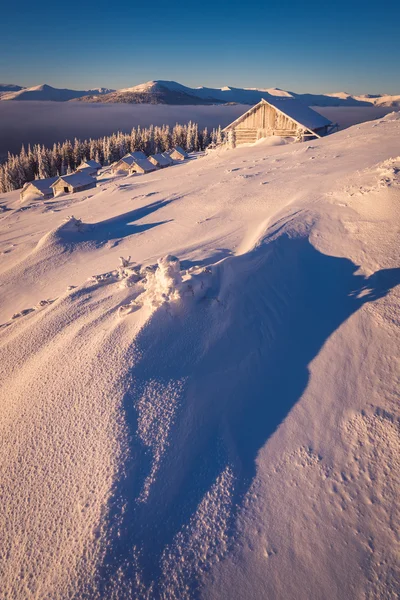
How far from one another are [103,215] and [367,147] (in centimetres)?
1294

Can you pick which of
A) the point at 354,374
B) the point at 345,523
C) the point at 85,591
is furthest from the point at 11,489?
the point at 354,374

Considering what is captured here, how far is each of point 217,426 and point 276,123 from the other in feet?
90.9

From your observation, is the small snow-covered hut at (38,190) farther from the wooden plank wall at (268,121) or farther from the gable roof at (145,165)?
the wooden plank wall at (268,121)

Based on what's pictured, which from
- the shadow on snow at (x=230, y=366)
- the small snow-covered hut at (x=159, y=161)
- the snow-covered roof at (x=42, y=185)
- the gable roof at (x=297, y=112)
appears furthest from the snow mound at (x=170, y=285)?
the small snow-covered hut at (x=159, y=161)

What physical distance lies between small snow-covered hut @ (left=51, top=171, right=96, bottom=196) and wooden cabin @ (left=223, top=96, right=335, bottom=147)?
73.7 feet

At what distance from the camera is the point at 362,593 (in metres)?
2.50

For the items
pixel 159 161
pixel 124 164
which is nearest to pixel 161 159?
pixel 159 161

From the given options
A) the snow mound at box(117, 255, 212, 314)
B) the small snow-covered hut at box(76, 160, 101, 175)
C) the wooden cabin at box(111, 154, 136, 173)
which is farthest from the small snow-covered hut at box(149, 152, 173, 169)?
the snow mound at box(117, 255, 212, 314)

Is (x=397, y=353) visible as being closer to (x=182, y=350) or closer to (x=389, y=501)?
(x=389, y=501)

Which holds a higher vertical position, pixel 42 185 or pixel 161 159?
pixel 161 159

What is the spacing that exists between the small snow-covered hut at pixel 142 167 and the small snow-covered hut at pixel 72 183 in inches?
284

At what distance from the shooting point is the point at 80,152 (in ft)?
229

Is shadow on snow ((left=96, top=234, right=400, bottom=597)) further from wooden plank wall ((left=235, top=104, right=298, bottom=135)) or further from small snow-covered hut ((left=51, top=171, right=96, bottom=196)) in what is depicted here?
small snow-covered hut ((left=51, top=171, right=96, bottom=196))

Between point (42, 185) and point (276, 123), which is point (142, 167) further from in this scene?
point (276, 123)
